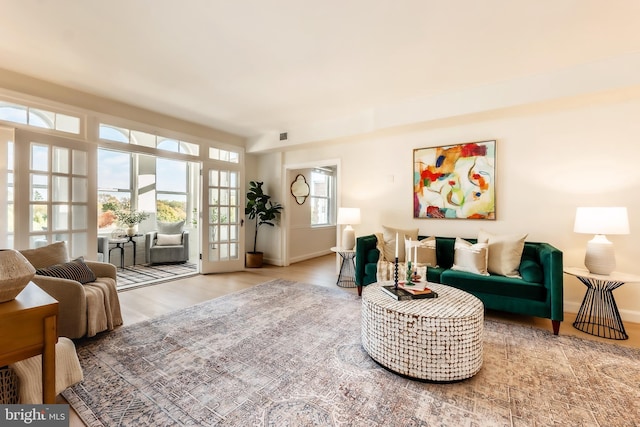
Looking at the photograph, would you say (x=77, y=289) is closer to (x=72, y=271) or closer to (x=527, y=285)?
(x=72, y=271)

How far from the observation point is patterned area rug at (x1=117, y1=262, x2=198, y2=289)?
4.38 metres

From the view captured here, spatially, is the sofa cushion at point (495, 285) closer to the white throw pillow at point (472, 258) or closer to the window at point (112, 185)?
the white throw pillow at point (472, 258)

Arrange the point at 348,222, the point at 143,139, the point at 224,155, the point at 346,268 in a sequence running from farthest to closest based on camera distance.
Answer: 1. the point at 224,155
2. the point at 346,268
3. the point at 143,139
4. the point at 348,222

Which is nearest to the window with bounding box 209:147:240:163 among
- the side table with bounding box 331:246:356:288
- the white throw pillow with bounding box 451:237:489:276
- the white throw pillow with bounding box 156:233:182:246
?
the white throw pillow with bounding box 156:233:182:246

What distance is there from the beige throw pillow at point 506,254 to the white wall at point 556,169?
1.59 ft

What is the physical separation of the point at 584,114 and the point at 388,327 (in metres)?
3.29

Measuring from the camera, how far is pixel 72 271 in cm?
258

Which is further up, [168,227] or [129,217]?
[129,217]

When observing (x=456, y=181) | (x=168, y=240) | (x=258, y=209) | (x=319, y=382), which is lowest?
(x=319, y=382)

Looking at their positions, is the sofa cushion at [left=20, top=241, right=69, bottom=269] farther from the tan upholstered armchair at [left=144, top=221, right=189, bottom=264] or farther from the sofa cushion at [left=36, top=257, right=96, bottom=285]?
the tan upholstered armchair at [left=144, top=221, right=189, bottom=264]

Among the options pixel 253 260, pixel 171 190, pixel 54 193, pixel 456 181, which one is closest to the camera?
pixel 54 193

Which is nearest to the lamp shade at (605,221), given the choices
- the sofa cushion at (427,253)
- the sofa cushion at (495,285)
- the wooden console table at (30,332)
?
the sofa cushion at (495,285)

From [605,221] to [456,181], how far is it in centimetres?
152

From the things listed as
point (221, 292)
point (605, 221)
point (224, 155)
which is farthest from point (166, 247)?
point (605, 221)
